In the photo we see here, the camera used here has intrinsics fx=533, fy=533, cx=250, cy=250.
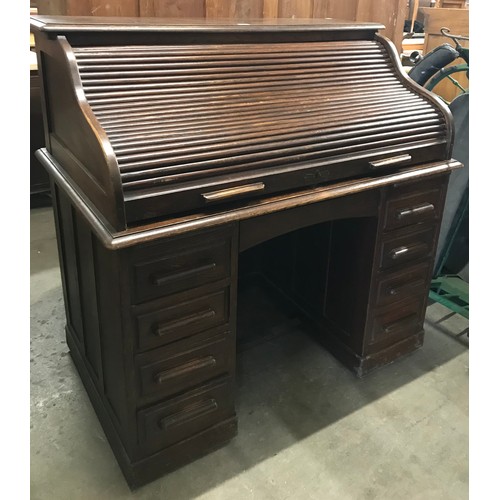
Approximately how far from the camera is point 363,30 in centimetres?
193

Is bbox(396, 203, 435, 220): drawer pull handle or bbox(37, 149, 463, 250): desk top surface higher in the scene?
bbox(37, 149, 463, 250): desk top surface

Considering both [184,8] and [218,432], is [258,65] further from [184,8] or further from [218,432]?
[218,432]

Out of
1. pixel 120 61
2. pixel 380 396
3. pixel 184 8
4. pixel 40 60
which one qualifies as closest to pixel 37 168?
pixel 184 8

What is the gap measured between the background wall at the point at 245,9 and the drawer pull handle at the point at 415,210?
46.8 inches

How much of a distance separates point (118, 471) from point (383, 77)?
5.38ft

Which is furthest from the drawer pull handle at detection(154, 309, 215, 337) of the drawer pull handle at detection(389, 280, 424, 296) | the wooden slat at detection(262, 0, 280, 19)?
the wooden slat at detection(262, 0, 280, 19)

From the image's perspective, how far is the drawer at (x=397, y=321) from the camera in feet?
6.88

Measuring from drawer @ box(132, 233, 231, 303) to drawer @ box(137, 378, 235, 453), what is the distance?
15.5 inches

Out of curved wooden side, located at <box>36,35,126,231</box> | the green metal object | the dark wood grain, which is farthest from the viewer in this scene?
the green metal object

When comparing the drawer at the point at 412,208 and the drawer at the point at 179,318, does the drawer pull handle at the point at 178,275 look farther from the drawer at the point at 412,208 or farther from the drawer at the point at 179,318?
the drawer at the point at 412,208

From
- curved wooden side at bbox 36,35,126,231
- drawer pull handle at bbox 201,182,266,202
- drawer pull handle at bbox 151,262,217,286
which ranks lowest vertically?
drawer pull handle at bbox 151,262,217,286

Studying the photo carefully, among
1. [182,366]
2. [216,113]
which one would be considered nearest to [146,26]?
[216,113]

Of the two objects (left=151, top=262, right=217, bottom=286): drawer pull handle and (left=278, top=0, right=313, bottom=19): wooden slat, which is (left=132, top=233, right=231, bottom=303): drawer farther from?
(left=278, top=0, right=313, bottom=19): wooden slat

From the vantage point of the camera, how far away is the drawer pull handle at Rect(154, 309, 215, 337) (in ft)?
4.94
